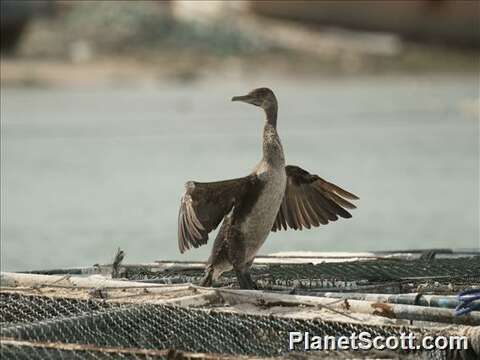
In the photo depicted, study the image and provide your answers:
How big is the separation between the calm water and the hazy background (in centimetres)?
6

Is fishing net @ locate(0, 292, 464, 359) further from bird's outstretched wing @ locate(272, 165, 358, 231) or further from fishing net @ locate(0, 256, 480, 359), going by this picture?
bird's outstretched wing @ locate(272, 165, 358, 231)

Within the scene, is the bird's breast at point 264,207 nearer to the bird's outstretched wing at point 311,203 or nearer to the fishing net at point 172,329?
the bird's outstretched wing at point 311,203

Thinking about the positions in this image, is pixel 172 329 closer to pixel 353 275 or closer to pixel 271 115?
pixel 271 115

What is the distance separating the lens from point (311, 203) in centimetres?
880

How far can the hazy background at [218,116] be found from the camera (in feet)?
55.6

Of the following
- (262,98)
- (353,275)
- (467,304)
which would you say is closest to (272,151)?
(262,98)

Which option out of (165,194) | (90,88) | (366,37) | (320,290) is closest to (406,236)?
(165,194)

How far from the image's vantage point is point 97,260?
1420 centimetres

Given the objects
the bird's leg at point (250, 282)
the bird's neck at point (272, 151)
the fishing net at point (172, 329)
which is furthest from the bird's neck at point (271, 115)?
the fishing net at point (172, 329)

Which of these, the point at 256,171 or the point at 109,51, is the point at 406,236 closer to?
the point at 256,171

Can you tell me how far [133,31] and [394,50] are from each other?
29.8ft

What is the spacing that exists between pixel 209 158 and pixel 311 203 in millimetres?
16190

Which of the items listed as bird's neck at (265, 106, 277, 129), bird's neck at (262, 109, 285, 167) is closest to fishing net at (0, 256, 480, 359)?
bird's neck at (262, 109, 285, 167)

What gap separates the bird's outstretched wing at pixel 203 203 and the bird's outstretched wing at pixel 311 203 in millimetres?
690
